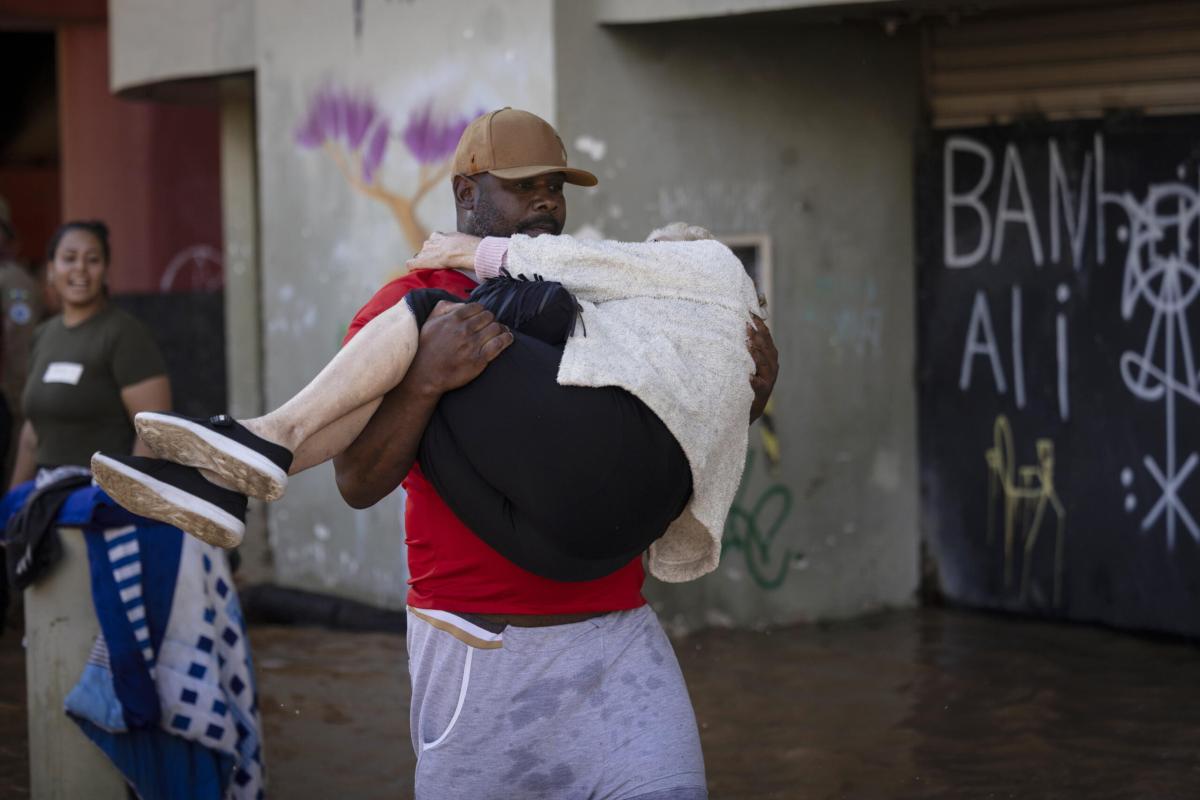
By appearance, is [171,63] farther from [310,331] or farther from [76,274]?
[76,274]

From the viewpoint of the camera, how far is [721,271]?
10.3 feet

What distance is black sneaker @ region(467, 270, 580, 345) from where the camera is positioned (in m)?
2.98

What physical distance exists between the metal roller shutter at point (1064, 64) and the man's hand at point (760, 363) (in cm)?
474

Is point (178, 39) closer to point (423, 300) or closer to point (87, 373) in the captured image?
point (87, 373)

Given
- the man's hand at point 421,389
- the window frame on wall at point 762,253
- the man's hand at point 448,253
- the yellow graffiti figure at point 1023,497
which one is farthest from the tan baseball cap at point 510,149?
the yellow graffiti figure at point 1023,497

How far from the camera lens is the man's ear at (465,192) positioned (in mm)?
3326

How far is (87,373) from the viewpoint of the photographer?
5.52 metres

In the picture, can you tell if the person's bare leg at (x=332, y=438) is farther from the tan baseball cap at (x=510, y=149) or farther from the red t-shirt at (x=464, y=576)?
the tan baseball cap at (x=510, y=149)

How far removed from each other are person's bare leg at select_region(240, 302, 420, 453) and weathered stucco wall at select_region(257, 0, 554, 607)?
14.4 ft

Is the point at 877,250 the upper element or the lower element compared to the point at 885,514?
upper

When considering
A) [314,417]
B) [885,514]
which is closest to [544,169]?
[314,417]

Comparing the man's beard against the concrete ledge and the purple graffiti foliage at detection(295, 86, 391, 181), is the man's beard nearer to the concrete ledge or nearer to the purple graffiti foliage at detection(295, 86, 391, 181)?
the concrete ledge

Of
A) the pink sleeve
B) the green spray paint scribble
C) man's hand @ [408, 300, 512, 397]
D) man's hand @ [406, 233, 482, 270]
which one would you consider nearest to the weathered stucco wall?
the green spray paint scribble

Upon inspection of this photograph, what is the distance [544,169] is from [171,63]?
694 centimetres
